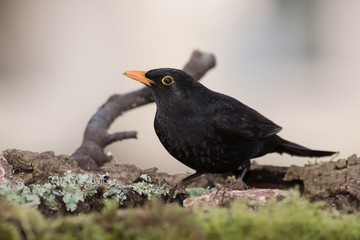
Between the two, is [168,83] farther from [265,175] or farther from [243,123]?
[265,175]

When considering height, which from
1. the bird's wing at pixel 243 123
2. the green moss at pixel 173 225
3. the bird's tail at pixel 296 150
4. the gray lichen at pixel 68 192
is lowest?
the gray lichen at pixel 68 192

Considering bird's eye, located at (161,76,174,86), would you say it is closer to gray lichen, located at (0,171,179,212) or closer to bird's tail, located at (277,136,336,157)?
gray lichen, located at (0,171,179,212)

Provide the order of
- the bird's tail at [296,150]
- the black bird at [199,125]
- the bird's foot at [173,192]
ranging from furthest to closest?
the bird's tail at [296,150], the black bird at [199,125], the bird's foot at [173,192]

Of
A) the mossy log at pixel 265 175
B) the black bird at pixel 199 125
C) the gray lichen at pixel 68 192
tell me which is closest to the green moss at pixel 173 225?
the gray lichen at pixel 68 192

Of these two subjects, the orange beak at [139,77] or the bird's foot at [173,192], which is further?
the orange beak at [139,77]

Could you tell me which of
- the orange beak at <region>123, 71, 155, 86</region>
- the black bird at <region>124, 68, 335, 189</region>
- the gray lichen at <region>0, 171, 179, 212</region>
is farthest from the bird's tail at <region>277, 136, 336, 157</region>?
the gray lichen at <region>0, 171, 179, 212</region>

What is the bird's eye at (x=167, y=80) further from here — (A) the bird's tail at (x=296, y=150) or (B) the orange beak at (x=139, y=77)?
(A) the bird's tail at (x=296, y=150)

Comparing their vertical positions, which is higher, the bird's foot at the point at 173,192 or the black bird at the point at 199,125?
the black bird at the point at 199,125

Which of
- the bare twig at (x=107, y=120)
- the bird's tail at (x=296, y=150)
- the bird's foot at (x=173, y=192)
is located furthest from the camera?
the bird's tail at (x=296, y=150)
